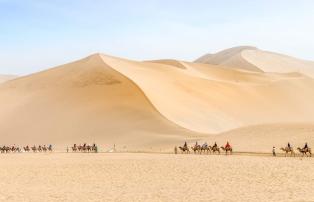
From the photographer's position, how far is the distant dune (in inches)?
1930

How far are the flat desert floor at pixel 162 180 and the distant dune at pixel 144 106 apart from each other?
36.6 feet

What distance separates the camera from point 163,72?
75.4 metres

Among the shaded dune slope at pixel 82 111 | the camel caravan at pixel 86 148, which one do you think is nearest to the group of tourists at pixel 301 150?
the shaded dune slope at pixel 82 111

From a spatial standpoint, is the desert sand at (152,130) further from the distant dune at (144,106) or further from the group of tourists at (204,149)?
the group of tourists at (204,149)

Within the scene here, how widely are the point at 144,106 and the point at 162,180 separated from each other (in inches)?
1386

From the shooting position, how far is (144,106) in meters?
57.1

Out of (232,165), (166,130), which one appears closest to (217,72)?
(166,130)

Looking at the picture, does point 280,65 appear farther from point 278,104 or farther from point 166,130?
point 166,130

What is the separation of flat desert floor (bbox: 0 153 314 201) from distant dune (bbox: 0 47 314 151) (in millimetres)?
11165

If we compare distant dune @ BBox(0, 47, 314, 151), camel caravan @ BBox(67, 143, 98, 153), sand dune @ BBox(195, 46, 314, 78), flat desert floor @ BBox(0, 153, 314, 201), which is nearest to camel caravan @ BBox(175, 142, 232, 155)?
distant dune @ BBox(0, 47, 314, 151)

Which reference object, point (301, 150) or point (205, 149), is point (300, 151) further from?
point (205, 149)

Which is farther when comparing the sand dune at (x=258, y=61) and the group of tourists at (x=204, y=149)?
the sand dune at (x=258, y=61)

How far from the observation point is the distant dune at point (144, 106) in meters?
49.0

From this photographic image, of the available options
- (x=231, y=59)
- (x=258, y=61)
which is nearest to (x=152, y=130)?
(x=258, y=61)
